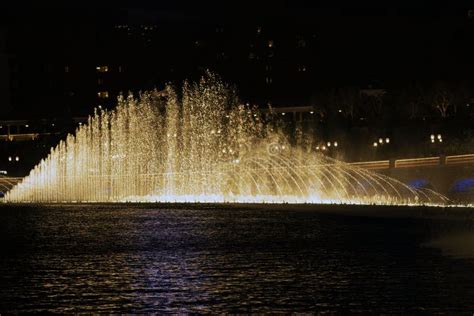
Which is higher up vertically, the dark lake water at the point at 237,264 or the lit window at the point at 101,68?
the lit window at the point at 101,68

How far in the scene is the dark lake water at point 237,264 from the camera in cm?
2564

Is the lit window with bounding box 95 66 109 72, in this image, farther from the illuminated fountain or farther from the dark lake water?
the dark lake water

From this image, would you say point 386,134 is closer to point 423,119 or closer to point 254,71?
Result: point 423,119

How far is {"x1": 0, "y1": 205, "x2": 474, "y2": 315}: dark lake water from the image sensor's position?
25641 mm

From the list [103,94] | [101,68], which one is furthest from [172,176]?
[101,68]

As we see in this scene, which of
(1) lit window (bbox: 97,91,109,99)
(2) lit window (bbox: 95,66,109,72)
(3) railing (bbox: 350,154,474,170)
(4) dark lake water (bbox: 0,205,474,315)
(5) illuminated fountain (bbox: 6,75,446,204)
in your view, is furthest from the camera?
(2) lit window (bbox: 95,66,109,72)

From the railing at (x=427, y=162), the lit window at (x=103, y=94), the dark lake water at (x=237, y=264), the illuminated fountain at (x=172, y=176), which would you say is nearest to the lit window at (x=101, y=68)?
the lit window at (x=103, y=94)

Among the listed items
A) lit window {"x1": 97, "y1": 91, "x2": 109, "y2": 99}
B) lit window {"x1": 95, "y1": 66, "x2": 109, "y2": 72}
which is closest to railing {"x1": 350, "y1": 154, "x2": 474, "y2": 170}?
lit window {"x1": 97, "y1": 91, "x2": 109, "y2": 99}

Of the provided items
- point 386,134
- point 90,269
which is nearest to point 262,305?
point 90,269

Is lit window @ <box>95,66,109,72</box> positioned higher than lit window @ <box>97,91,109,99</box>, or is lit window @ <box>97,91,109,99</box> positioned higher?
lit window @ <box>95,66,109,72</box>

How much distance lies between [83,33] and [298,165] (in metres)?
110

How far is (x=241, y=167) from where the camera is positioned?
2675 inches

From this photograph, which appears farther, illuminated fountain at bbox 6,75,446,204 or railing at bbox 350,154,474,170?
railing at bbox 350,154,474,170

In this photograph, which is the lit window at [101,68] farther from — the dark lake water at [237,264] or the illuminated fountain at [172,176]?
the dark lake water at [237,264]
